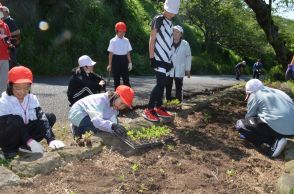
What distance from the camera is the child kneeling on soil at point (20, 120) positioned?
4327 millimetres

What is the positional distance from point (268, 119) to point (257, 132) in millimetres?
242

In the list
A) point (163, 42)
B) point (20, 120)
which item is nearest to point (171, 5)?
point (163, 42)

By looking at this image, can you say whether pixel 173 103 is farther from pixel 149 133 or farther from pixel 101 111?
pixel 101 111

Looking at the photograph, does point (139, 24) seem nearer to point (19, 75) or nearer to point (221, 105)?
point (221, 105)

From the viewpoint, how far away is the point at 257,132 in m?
5.81

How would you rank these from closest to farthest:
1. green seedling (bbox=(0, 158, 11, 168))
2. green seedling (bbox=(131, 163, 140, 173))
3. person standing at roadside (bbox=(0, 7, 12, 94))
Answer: green seedling (bbox=(0, 158, 11, 168)), green seedling (bbox=(131, 163, 140, 173)), person standing at roadside (bbox=(0, 7, 12, 94))

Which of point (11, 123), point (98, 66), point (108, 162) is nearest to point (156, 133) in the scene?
point (108, 162)

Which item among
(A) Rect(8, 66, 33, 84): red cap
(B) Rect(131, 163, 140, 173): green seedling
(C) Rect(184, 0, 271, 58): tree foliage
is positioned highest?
(C) Rect(184, 0, 271, 58): tree foliage

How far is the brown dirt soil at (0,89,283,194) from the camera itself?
13.2ft

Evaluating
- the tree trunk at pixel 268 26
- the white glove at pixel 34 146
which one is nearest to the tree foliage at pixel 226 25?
the tree trunk at pixel 268 26

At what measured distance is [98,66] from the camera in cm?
1880

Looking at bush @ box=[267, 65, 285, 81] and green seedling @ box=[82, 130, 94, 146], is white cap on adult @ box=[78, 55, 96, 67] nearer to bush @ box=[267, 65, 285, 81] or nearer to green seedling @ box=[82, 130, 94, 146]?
green seedling @ box=[82, 130, 94, 146]

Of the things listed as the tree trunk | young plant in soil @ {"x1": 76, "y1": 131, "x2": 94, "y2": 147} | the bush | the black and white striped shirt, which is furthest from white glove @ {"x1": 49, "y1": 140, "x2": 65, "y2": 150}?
the bush

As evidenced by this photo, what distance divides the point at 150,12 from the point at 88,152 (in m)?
24.0
